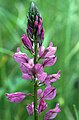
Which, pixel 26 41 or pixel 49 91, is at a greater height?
pixel 26 41

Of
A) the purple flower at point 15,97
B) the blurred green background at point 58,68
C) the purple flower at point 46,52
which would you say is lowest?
the purple flower at point 15,97

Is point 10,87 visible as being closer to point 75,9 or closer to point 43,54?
point 75,9

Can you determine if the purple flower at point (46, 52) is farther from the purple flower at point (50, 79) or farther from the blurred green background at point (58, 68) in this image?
the blurred green background at point (58, 68)

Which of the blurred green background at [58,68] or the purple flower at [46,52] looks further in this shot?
the blurred green background at [58,68]

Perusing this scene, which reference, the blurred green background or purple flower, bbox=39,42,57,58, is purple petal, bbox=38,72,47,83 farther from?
the blurred green background

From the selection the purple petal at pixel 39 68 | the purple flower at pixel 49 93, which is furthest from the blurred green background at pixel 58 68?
the purple petal at pixel 39 68

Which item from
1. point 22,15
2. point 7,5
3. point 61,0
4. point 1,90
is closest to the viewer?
point 1,90

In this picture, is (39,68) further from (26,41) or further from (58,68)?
(58,68)

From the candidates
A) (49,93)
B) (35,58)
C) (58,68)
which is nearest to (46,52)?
(35,58)

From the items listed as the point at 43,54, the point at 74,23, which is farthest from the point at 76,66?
the point at 43,54

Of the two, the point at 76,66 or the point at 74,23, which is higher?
the point at 74,23

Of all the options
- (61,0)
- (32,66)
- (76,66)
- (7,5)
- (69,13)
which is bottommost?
(32,66)
